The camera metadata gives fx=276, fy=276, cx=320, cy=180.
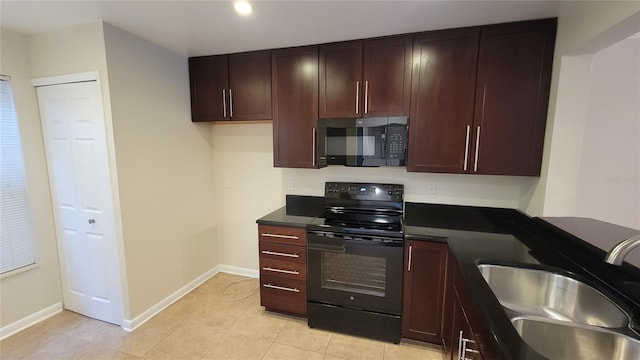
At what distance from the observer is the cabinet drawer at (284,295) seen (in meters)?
2.39

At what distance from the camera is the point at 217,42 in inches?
95.1

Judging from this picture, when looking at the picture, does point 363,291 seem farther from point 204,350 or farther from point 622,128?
point 622,128

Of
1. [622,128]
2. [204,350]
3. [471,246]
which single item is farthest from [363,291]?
[622,128]

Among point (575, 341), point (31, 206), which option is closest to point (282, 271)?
point (575, 341)

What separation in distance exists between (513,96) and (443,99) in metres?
0.47

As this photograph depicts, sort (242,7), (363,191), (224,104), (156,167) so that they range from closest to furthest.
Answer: (242,7) → (156,167) → (363,191) → (224,104)

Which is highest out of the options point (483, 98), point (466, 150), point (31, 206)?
point (483, 98)

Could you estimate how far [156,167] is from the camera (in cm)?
253

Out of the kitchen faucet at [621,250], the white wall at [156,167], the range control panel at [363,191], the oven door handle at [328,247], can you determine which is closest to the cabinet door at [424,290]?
the oven door handle at [328,247]

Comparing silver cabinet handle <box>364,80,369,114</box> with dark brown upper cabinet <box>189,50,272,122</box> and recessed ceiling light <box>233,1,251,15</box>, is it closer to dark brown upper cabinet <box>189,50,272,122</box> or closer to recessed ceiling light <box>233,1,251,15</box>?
dark brown upper cabinet <box>189,50,272,122</box>

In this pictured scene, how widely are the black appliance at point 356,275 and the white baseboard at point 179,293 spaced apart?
4.24 ft

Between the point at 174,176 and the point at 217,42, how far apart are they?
1.33 meters

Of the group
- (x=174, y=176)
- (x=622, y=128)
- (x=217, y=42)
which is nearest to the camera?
(x=622, y=128)

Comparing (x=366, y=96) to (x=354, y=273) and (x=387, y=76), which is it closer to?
(x=387, y=76)
